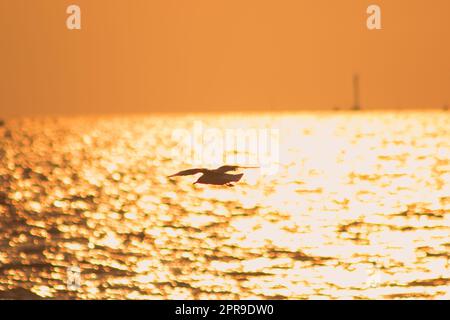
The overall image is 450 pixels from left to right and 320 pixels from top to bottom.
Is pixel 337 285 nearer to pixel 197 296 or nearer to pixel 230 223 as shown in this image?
pixel 197 296

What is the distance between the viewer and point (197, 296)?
1751 inches

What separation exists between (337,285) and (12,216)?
1613 inches

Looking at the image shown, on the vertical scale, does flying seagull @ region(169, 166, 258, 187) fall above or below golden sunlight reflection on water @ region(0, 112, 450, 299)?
above

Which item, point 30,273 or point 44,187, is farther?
point 44,187

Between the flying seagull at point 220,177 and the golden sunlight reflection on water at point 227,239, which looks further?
the golden sunlight reflection on water at point 227,239

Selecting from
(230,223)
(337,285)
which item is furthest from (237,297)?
(230,223)

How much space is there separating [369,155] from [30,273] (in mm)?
148864

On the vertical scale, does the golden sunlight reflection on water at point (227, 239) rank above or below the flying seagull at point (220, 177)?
below

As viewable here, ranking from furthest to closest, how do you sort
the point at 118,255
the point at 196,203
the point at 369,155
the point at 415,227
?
1. the point at 369,155
2. the point at 196,203
3. the point at 415,227
4. the point at 118,255

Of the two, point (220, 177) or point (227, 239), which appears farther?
point (227, 239)

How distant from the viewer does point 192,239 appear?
64688 millimetres

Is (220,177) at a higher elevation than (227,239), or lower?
higher

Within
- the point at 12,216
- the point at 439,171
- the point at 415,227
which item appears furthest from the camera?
the point at 439,171

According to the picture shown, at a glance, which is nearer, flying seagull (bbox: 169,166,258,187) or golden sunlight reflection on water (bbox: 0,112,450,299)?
flying seagull (bbox: 169,166,258,187)
